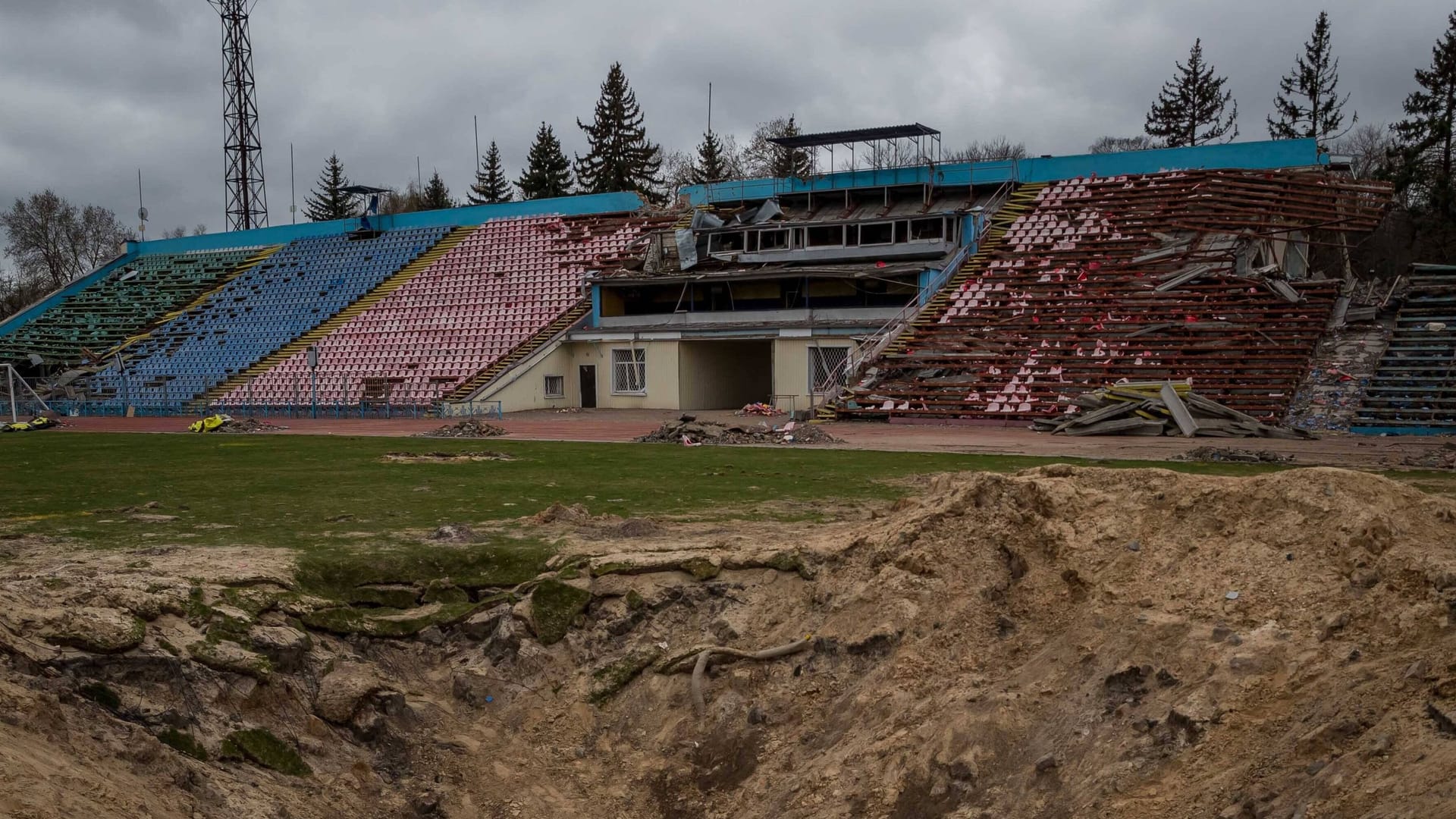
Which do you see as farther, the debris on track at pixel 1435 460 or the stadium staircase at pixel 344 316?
the stadium staircase at pixel 344 316

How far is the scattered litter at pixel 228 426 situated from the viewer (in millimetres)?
31547

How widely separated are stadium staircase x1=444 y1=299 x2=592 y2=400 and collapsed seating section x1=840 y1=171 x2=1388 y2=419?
1369 cm

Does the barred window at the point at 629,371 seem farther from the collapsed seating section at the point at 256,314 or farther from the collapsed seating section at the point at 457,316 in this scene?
the collapsed seating section at the point at 256,314

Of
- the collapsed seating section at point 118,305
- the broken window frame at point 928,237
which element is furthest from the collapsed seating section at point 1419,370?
the collapsed seating section at point 118,305

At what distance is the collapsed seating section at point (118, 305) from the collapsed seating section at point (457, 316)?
1177 cm

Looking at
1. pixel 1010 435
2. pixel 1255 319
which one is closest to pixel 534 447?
pixel 1010 435

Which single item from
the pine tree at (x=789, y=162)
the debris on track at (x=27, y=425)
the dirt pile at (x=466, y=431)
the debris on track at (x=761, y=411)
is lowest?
the dirt pile at (x=466, y=431)

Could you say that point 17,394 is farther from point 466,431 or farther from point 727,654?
point 727,654

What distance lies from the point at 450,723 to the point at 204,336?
44630mm

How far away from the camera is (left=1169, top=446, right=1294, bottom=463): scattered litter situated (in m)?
19.2

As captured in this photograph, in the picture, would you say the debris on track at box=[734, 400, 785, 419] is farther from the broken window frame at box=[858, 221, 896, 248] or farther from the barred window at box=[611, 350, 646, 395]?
the broken window frame at box=[858, 221, 896, 248]

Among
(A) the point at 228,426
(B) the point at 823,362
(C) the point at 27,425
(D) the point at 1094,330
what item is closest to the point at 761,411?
(B) the point at 823,362

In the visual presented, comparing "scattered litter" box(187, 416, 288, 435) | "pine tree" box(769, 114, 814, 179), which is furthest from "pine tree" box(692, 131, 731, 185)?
"scattered litter" box(187, 416, 288, 435)

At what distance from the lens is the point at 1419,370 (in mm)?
27750
